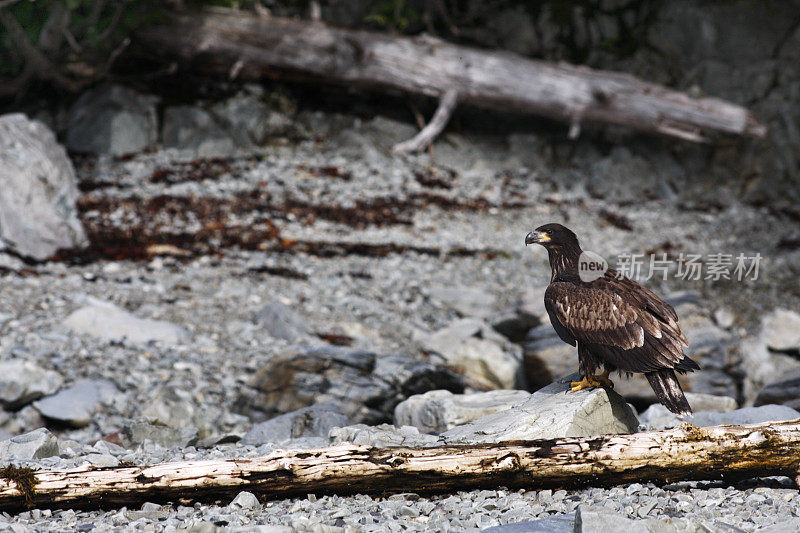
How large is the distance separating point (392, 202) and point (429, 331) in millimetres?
6544

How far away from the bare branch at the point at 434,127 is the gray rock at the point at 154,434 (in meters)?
14.7

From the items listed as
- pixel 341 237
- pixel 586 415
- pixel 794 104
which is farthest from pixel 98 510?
pixel 794 104

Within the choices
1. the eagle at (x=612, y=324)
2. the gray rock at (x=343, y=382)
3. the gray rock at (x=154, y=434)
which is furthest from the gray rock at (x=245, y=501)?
the gray rock at (x=343, y=382)

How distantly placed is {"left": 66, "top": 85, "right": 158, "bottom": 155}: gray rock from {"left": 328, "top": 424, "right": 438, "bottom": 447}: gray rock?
15648mm

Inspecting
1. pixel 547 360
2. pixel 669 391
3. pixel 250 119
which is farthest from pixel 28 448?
pixel 250 119

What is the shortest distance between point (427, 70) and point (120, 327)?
13.2m

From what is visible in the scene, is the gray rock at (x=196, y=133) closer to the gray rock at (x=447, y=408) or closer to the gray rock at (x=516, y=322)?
the gray rock at (x=516, y=322)

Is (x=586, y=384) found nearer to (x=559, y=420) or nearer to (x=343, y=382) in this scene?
(x=559, y=420)

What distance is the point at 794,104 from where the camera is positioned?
73.9ft

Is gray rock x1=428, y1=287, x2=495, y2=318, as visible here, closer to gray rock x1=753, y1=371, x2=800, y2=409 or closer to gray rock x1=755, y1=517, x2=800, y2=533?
gray rock x1=753, y1=371, x2=800, y2=409

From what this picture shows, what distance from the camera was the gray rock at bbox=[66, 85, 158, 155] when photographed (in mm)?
19438

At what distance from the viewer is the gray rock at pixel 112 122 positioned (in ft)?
63.8

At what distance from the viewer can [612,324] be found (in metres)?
5.61

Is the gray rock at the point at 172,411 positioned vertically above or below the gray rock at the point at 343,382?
below
